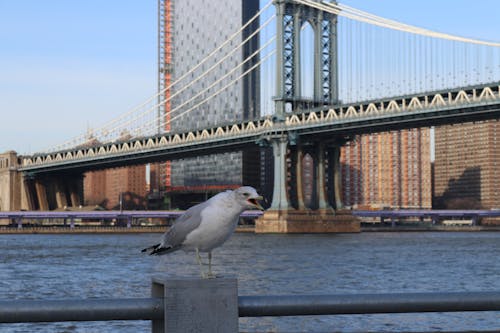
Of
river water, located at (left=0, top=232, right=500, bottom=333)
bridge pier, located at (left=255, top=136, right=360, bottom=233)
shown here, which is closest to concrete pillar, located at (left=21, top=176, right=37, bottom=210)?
bridge pier, located at (left=255, top=136, right=360, bottom=233)

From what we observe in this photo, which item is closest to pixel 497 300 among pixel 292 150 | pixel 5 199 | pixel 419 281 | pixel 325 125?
pixel 419 281

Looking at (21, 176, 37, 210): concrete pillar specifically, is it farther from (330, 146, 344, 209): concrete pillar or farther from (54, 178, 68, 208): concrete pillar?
(330, 146, 344, 209): concrete pillar

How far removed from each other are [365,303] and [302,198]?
114 meters

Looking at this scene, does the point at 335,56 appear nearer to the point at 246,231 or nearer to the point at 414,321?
the point at 246,231

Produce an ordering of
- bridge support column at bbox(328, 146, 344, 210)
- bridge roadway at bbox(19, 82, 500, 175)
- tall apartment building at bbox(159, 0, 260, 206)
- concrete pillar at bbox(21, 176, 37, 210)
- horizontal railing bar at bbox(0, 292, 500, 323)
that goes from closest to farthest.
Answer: horizontal railing bar at bbox(0, 292, 500, 323) < bridge roadway at bbox(19, 82, 500, 175) < bridge support column at bbox(328, 146, 344, 210) < concrete pillar at bbox(21, 176, 37, 210) < tall apartment building at bbox(159, 0, 260, 206)

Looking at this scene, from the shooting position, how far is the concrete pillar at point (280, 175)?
115750 millimetres

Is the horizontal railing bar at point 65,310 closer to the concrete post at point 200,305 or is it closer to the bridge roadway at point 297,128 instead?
the concrete post at point 200,305

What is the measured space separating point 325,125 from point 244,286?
258 feet

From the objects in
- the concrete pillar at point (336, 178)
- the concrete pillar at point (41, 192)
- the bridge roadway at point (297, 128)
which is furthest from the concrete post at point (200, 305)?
the concrete pillar at point (41, 192)

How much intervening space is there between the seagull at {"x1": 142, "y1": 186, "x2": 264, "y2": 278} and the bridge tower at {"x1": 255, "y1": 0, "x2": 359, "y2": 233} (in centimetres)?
10645

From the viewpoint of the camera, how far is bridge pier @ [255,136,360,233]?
115m

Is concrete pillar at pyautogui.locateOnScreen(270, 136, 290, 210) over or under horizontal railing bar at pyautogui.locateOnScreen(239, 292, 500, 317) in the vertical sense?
over

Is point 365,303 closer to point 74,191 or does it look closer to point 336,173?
point 336,173

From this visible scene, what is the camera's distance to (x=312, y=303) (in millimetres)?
6160
